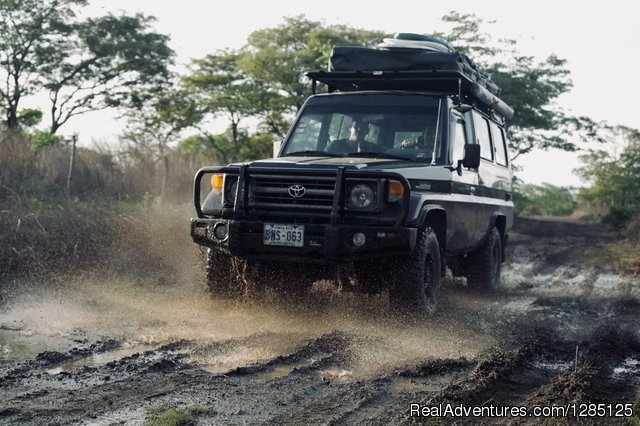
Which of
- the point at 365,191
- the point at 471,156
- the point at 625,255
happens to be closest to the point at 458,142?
the point at 471,156

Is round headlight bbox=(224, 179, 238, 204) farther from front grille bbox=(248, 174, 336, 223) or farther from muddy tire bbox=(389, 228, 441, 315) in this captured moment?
muddy tire bbox=(389, 228, 441, 315)

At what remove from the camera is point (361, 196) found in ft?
21.5

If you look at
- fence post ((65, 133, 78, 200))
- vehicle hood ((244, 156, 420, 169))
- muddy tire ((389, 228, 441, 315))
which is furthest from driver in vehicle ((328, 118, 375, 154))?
fence post ((65, 133, 78, 200))

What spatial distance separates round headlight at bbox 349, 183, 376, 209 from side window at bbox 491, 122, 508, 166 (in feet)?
12.6

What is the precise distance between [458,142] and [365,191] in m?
1.84

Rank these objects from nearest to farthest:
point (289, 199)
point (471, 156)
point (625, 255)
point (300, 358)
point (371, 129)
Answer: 1. point (300, 358)
2. point (289, 199)
3. point (471, 156)
4. point (371, 129)
5. point (625, 255)

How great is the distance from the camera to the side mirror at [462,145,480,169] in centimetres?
768

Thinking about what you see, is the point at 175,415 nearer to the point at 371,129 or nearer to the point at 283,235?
the point at 283,235

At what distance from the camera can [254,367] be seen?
16.5 feet

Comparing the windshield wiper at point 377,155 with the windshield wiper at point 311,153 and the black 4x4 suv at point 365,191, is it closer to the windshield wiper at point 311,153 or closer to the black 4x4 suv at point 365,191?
the black 4x4 suv at point 365,191

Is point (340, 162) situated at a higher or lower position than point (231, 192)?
higher

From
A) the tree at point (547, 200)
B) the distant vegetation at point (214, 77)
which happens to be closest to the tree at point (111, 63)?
the distant vegetation at point (214, 77)

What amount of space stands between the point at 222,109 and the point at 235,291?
79.6 ft

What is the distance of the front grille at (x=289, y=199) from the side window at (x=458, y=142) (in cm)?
170
